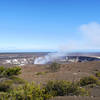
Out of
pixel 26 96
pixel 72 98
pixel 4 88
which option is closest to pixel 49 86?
pixel 72 98

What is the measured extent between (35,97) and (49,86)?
2.46 meters

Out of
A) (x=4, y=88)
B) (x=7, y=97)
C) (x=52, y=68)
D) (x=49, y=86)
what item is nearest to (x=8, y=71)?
(x=4, y=88)

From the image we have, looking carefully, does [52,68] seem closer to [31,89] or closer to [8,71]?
[8,71]

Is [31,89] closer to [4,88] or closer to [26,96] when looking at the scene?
[26,96]

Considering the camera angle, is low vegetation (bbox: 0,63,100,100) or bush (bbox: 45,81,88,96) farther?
bush (bbox: 45,81,88,96)

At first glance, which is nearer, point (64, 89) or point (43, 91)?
point (43, 91)

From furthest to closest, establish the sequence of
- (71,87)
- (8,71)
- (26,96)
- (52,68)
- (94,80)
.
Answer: (52,68), (8,71), (94,80), (71,87), (26,96)

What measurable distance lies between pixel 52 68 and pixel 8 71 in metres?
17.8

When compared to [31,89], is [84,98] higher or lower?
lower

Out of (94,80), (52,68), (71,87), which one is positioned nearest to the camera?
(71,87)

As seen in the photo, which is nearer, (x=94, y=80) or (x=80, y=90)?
(x=80, y=90)

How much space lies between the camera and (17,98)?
7.82 m

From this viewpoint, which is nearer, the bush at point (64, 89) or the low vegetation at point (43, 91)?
the low vegetation at point (43, 91)

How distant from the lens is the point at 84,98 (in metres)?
8.62
